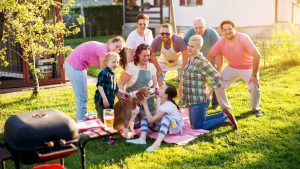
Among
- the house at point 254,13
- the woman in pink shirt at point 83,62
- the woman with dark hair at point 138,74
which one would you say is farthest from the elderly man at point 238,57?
the house at point 254,13

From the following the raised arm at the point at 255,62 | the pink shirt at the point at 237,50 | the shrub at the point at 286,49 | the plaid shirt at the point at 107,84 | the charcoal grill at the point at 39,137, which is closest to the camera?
the charcoal grill at the point at 39,137

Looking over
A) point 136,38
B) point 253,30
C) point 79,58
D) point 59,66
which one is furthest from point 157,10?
point 79,58

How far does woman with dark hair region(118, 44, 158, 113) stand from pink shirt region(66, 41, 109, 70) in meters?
0.48

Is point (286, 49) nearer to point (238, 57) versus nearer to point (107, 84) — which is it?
point (238, 57)

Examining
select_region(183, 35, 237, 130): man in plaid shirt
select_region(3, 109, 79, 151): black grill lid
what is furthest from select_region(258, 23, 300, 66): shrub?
select_region(3, 109, 79, 151): black grill lid

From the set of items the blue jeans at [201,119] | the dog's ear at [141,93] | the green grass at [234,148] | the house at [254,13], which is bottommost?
the green grass at [234,148]

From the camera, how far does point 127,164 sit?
5.43 meters

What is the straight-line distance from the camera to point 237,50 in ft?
24.0

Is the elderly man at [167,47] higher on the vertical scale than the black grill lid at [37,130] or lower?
higher

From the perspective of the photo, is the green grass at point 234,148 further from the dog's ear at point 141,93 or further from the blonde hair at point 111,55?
the blonde hair at point 111,55

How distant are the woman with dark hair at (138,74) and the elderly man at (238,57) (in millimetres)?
1221

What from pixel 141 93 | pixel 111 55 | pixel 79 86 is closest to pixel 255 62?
pixel 141 93

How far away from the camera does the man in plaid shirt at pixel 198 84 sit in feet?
21.4

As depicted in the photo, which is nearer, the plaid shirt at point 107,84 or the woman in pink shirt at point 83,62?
the plaid shirt at point 107,84
